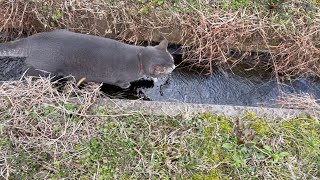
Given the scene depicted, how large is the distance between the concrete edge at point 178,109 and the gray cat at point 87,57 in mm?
472

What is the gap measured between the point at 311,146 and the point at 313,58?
1.42 meters

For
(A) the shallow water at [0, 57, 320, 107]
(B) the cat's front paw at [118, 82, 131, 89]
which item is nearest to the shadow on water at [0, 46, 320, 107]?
(A) the shallow water at [0, 57, 320, 107]

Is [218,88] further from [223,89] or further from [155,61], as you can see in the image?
[155,61]

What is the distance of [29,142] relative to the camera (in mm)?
2877

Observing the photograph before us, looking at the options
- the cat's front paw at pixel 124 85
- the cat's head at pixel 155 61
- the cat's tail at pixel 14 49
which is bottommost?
the cat's front paw at pixel 124 85

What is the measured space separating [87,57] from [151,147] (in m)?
1.09

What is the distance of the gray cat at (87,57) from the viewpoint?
330 cm

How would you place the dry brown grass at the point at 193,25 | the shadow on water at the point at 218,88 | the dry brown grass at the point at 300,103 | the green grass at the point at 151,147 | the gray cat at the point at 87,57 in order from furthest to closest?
the shadow on water at the point at 218,88
the dry brown grass at the point at 193,25
the dry brown grass at the point at 300,103
the gray cat at the point at 87,57
the green grass at the point at 151,147

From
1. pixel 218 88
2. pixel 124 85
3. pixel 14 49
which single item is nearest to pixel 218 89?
pixel 218 88

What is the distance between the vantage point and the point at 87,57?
3.40 meters

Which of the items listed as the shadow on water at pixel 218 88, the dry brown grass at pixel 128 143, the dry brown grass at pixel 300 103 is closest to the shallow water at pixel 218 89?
the shadow on water at pixel 218 88

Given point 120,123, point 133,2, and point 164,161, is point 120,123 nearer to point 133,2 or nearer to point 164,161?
point 164,161

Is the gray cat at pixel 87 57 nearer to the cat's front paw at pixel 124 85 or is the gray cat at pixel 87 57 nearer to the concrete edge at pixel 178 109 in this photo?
the cat's front paw at pixel 124 85

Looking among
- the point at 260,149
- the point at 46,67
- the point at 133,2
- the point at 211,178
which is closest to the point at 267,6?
the point at 133,2
